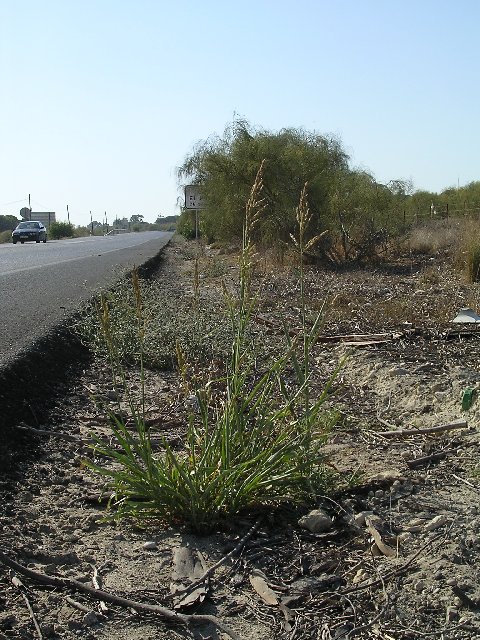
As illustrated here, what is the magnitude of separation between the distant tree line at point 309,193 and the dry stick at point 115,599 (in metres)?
19.9

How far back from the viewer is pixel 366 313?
37.1ft

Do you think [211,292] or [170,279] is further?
[170,279]

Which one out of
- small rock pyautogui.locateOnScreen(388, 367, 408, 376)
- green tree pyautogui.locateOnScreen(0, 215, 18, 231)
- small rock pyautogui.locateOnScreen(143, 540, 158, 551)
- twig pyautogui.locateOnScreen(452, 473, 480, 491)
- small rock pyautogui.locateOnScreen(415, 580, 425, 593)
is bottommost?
small rock pyautogui.locateOnScreen(143, 540, 158, 551)

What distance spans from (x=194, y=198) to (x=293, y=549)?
24711mm

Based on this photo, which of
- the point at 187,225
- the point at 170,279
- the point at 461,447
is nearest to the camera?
the point at 461,447

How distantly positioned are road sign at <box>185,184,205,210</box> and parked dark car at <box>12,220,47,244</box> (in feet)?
88.8

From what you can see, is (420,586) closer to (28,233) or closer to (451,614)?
(451,614)

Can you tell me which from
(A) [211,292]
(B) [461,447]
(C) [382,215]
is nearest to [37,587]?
(B) [461,447]

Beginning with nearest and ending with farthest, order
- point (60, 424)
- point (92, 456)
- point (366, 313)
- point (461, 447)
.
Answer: point (461, 447), point (92, 456), point (60, 424), point (366, 313)

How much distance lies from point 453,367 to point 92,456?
128 inches

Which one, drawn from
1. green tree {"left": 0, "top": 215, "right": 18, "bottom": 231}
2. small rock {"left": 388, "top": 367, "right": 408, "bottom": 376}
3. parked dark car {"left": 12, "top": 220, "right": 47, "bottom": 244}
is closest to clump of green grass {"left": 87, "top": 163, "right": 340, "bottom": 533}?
small rock {"left": 388, "top": 367, "right": 408, "bottom": 376}

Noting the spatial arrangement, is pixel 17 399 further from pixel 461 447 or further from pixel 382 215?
pixel 382 215

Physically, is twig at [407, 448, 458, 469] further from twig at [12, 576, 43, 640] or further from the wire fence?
the wire fence

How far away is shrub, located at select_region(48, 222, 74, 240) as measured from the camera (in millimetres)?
91000
